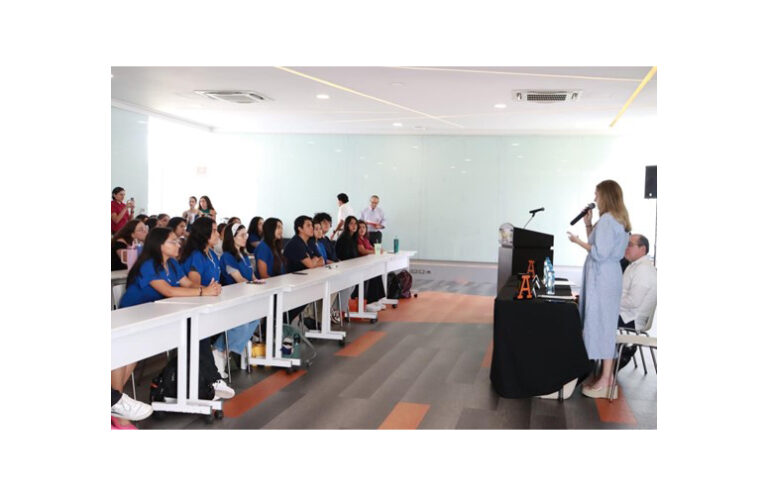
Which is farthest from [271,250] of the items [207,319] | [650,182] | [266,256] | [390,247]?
[390,247]

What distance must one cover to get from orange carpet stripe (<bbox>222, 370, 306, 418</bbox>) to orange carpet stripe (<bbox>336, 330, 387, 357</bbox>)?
87 centimetres

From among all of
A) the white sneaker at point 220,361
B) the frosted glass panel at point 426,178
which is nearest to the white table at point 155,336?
the white sneaker at point 220,361

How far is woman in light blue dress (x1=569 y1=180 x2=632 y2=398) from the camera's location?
16.6 feet

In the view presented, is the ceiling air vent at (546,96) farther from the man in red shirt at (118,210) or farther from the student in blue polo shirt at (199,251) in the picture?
the man in red shirt at (118,210)

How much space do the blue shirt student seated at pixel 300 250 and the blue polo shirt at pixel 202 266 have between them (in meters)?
1.89

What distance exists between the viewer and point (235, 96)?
1028cm

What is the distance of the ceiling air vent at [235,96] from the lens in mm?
9959

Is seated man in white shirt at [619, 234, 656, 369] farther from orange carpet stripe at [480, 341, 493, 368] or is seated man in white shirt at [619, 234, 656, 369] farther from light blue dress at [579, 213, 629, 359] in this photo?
orange carpet stripe at [480, 341, 493, 368]

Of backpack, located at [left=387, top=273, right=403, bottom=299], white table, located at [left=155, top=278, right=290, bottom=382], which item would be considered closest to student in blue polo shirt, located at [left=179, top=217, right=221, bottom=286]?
white table, located at [left=155, top=278, right=290, bottom=382]
